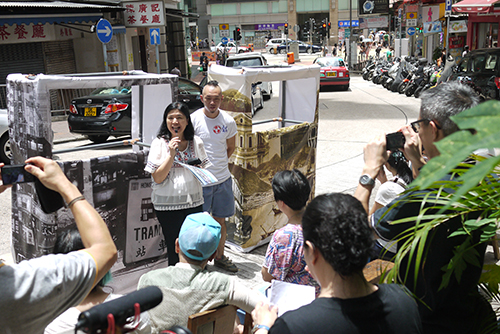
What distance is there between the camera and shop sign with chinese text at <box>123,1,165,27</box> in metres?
20.7

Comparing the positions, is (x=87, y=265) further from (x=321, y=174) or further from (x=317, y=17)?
(x=317, y=17)

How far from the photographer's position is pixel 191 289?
→ 2.55 metres

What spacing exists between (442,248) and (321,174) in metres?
7.06

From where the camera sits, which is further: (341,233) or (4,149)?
(4,149)

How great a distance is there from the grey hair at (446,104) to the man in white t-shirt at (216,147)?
9.34ft

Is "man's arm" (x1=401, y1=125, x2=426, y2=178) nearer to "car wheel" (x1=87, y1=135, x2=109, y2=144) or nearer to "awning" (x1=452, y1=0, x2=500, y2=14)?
"car wheel" (x1=87, y1=135, x2=109, y2=144)

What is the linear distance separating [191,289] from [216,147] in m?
2.69

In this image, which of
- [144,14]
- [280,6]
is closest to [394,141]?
[144,14]

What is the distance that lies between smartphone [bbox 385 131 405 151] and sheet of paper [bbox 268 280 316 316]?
81 cm

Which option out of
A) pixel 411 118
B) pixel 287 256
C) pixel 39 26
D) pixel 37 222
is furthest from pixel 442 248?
pixel 39 26

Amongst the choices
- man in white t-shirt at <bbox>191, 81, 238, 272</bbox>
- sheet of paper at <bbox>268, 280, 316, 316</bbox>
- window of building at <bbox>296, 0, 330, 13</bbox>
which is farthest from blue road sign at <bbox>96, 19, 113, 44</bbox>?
window of building at <bbox>296, 0, 330, 13</bbox>

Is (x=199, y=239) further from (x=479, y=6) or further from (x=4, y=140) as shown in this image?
(x=479, y=6)

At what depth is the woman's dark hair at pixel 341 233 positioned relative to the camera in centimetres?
180

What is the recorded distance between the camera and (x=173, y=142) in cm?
424
